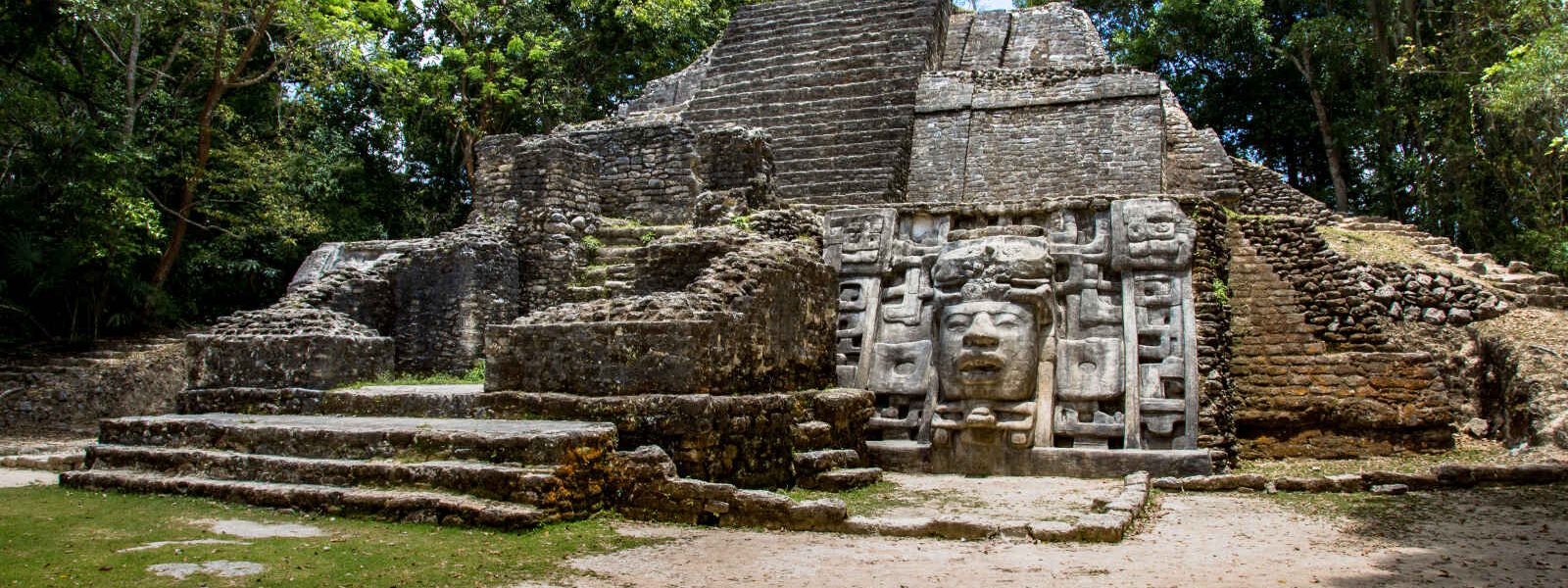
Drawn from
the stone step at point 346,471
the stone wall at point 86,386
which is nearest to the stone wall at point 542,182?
the stone step at point 346,471

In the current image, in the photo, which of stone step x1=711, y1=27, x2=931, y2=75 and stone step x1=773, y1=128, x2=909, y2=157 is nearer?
stone step x1=773, y1=128, x2=909, y2=157

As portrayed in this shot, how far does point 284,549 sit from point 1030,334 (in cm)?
548

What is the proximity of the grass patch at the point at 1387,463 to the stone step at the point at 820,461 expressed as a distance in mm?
3030

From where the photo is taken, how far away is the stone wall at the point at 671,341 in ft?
21.1

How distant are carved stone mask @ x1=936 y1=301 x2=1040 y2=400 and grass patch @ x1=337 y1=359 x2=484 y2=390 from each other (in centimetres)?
439

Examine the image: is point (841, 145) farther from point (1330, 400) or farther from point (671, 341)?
point (671, 341)

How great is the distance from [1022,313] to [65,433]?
1170cm

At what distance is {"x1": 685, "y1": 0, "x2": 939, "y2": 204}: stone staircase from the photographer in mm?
15375

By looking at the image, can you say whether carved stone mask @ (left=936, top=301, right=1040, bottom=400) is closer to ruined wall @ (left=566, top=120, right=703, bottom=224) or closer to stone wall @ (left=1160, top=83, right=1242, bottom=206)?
ruined wall @ (left=566, top=120, right=703, bottom=224)

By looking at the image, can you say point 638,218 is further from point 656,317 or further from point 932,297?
point 656,317

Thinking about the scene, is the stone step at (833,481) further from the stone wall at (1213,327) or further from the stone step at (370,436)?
the stone wall at (1213,327)

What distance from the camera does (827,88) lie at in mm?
17422

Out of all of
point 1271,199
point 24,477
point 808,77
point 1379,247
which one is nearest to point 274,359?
point 24,477

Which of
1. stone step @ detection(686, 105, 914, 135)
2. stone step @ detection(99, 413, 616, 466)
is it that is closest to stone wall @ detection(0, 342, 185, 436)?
stone step @ detection(99, 413, 616, 466)
